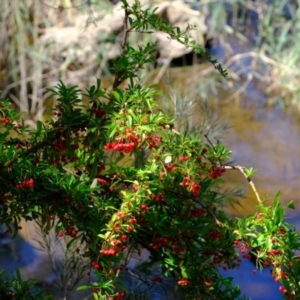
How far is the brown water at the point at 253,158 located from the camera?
8.52 ft

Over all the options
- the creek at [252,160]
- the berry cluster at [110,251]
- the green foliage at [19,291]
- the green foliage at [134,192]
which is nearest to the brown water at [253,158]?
the creek at [252,160]

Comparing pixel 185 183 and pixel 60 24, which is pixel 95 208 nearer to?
pixel 185 183

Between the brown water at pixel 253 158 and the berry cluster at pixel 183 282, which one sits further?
the brown water at pixel 253 158

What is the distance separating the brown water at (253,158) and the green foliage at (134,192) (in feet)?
3.40

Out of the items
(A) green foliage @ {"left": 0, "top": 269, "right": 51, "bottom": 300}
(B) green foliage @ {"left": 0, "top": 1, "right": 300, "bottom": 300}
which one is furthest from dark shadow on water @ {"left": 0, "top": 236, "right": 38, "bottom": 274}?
(B) green foliage @ {"left": 0, "top": 1, "right": 300, "bottom": 300}

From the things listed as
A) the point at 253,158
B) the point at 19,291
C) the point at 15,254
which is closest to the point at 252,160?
the point at 253,158

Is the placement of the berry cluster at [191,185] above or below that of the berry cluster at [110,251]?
above

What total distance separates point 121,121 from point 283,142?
2.79 m

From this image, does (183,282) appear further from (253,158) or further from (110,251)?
(253,158)

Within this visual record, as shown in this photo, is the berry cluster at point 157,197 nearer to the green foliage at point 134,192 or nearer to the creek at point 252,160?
the green foliage at point 134,192

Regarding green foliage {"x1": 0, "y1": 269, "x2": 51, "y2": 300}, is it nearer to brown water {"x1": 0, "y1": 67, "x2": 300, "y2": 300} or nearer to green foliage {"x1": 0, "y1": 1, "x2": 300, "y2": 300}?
green foliage {"x1": 0, "y1": 1, "x2": 300, "y2": 300}

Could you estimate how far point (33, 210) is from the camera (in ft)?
4.75

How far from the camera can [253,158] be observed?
3846mm

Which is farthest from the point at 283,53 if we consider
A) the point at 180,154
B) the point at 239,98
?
the point at 180,154
